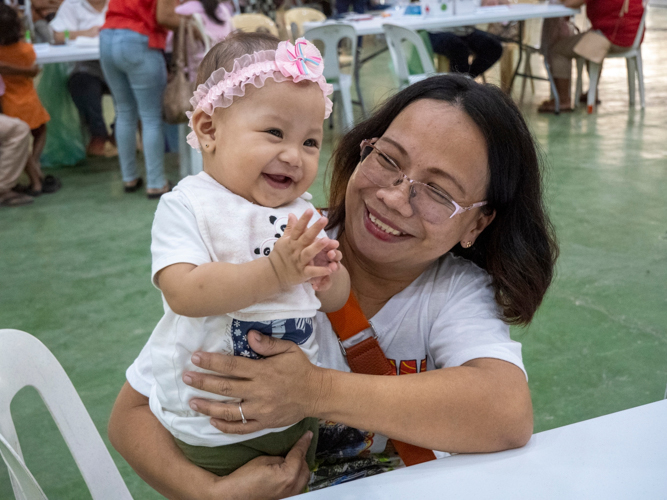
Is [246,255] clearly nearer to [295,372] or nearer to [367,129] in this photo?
[295,372]

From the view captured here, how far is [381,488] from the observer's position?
0.96m

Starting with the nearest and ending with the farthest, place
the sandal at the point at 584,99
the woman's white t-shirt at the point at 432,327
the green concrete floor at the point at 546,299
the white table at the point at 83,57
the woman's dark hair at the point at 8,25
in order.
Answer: the woman's white t-shirt at the point at 432,327, the green concrete floor at the point at 546,299, the woman's dark hair at the point at 8,25, the white table at the point at 83,57, the sandal at the point at 584,99

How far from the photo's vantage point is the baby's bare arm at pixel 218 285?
0.91 metres

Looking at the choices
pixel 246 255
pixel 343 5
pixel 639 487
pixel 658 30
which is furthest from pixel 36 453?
pixel 658 30

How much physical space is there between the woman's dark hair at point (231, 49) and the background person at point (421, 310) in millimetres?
405

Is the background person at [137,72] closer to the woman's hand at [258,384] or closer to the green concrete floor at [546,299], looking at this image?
the green concrete floor at [546,299]

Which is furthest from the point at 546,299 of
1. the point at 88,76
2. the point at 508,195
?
the point at 88,76

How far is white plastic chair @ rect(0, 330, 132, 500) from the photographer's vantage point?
112 cm

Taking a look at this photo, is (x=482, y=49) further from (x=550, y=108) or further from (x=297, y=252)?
(x=297, y=252)

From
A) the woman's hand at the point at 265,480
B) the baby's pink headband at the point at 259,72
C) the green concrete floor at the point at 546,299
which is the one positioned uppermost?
the baby's pink headband at the point at 259,72

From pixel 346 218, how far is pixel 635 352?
198cm

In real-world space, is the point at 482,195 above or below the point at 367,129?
below

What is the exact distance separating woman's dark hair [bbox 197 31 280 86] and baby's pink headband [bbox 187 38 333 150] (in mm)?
27

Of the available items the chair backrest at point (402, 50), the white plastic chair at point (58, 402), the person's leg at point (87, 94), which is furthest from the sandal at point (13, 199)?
the white plastic chair at point (58, 402)
